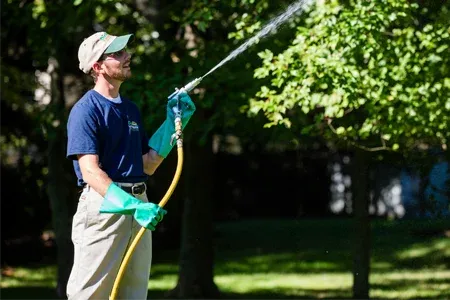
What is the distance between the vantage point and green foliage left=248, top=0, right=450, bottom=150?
7.16m

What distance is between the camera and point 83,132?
487cm

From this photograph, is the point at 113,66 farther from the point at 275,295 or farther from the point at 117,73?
the point at 275,295

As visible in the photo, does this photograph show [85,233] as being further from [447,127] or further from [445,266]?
[445,266]

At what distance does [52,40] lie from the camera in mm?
9672

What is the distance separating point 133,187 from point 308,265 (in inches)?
352

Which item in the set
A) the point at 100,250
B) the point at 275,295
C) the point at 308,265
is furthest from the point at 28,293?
the point at 100,250

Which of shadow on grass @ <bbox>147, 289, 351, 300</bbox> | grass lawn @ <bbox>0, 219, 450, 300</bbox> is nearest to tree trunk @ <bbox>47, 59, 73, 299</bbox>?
grass lawn @ <bbox>0, 219, 450, 300</bbox>

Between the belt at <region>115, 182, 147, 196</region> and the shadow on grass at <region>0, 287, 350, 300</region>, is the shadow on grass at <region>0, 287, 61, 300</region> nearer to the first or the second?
the shadow on grass at <region>0, 287, 350, 300</region>

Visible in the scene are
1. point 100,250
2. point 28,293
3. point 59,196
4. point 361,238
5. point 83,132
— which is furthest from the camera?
point 28,293

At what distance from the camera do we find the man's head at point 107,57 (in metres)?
5.05

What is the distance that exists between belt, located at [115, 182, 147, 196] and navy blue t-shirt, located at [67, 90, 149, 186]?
21 millimetres

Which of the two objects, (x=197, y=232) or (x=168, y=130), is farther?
(x=197, y=232)

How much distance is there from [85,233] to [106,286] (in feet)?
0.95

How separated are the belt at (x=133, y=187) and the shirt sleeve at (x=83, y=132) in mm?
229
